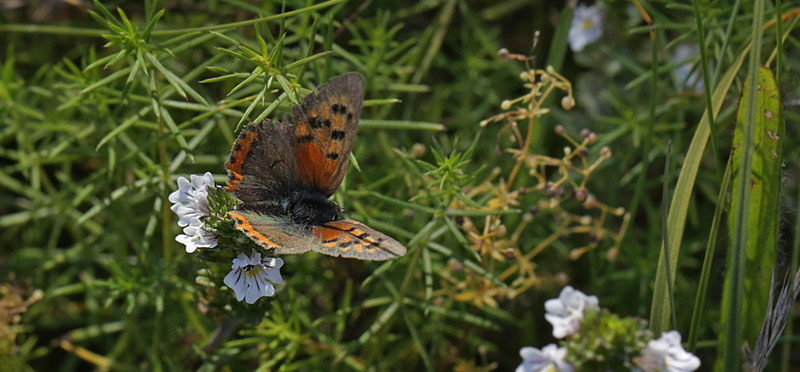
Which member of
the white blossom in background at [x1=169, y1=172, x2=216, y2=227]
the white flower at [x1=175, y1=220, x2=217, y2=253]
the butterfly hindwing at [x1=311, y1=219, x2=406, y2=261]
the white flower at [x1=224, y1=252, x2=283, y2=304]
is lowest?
the white flower at [x1=224, y1=252, x2=283, y2=304]

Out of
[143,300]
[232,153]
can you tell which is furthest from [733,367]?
[143,300]

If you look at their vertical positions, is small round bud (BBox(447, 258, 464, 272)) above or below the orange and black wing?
below

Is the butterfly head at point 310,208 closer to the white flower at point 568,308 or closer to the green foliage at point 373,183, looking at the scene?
the green foliage at point 373,183

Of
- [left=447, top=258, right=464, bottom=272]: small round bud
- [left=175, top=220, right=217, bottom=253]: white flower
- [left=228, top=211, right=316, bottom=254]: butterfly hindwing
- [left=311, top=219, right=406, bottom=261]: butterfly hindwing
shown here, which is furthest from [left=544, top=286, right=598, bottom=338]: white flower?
[left=175, top=220, right=217, bottom=253]: white flower

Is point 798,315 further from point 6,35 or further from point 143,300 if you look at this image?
point 6,35

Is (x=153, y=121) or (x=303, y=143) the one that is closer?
(x=303, y=143)

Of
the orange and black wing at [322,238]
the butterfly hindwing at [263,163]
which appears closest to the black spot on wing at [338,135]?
the butterfly hindwing at [263,163]

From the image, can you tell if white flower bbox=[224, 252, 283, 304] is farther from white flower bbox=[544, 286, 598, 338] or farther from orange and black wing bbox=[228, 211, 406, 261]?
white flower bbox=[544, 286, 598, 338]
